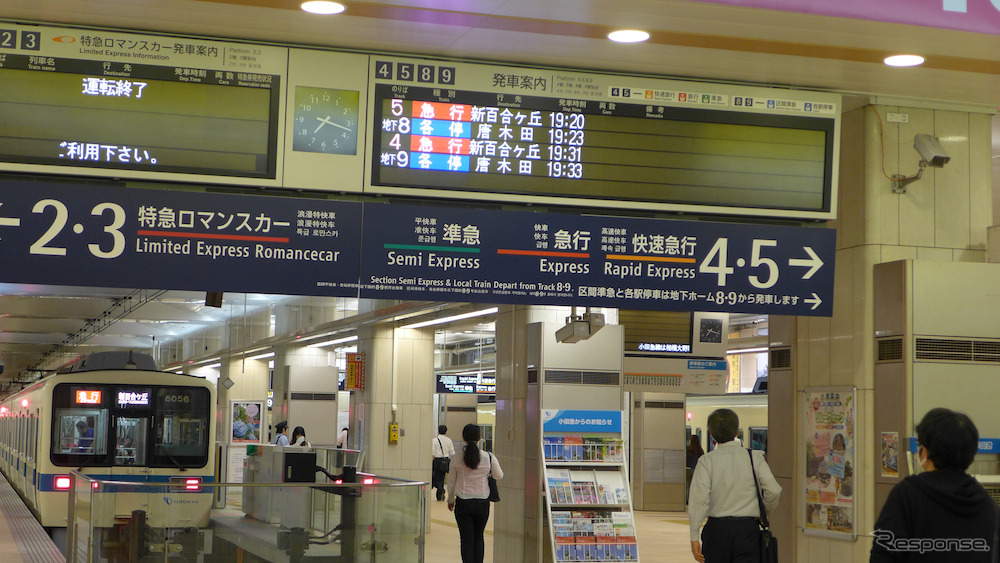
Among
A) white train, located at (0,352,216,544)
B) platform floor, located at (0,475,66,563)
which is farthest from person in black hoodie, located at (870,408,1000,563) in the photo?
white train, located at (0,352,216,544)

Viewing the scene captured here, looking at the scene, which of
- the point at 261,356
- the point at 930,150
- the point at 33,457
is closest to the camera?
the point at 930,150

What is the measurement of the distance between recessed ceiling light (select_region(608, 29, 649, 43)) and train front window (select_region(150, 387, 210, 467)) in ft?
31.2

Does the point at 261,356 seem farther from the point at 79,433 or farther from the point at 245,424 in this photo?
the point at 79,433

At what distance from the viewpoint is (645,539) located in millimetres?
15398

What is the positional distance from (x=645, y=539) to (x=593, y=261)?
10623 millimetres

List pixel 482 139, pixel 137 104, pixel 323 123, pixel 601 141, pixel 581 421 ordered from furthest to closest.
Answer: pixel 581 421
pixel 601 141
pixel 482 139
pixel 323 123
pixel 137 104

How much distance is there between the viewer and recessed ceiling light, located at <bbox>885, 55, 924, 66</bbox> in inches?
217

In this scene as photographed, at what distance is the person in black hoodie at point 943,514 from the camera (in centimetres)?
331

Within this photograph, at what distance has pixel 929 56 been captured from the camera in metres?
5.47

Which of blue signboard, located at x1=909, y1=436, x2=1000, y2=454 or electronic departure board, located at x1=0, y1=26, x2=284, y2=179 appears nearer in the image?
electronic departure board, located at x1=0, y1=26, x2=284, y2=179

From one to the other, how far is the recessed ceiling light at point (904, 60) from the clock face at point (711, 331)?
8890 mm

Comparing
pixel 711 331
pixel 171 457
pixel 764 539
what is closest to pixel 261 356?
pixel 171 457

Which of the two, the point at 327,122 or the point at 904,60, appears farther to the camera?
the point at 904,60

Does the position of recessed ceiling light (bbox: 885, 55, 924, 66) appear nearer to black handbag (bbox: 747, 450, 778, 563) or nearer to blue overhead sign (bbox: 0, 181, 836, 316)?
blue overhead sign (bbox: 0, 181, 836, 316)
